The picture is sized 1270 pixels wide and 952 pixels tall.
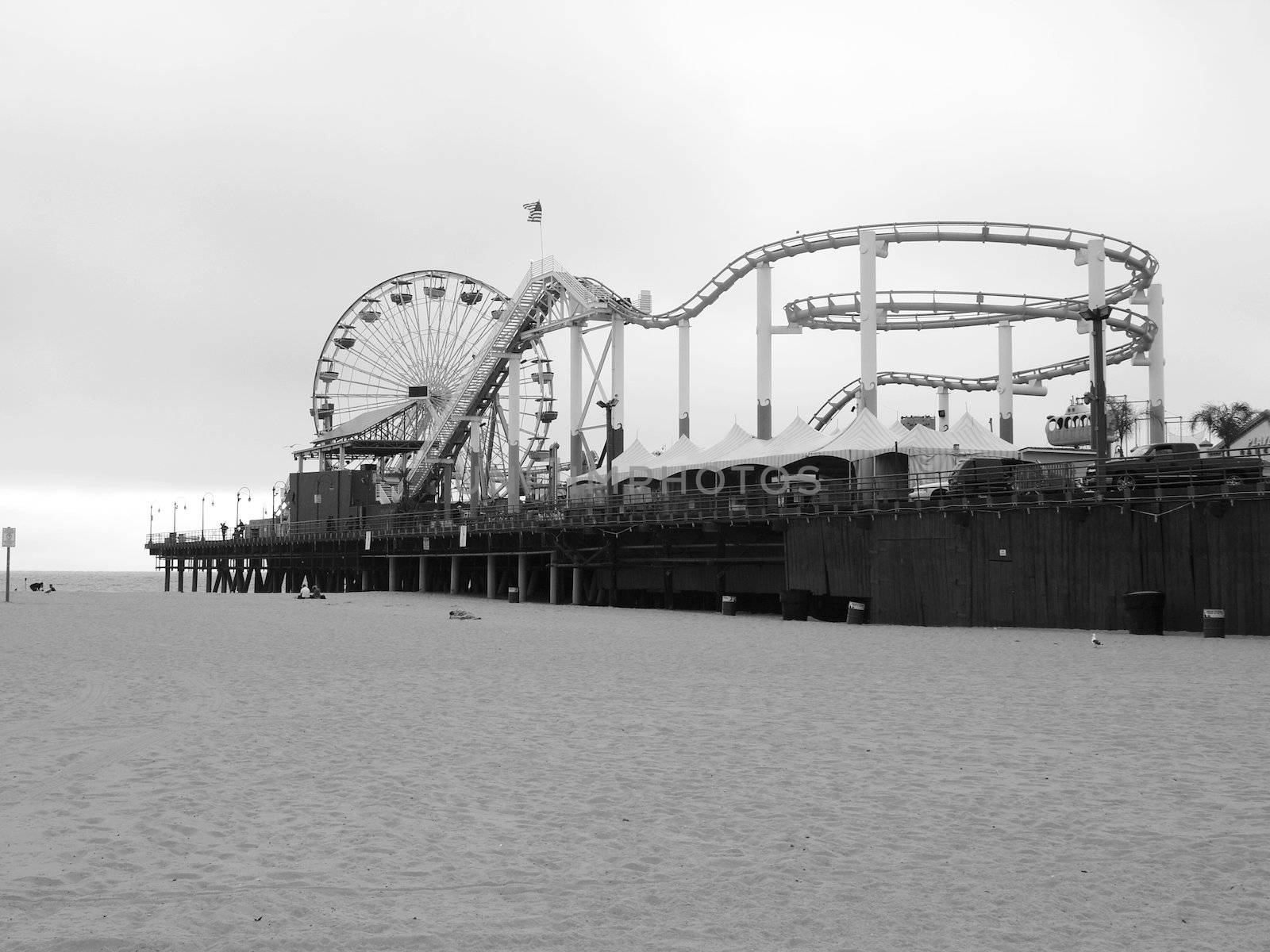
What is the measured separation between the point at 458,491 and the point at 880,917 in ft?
253

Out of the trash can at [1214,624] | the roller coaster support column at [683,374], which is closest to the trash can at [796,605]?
the trash can at [1214,624]

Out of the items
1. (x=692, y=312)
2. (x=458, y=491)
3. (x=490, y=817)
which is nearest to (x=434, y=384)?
(x=458, y=491)

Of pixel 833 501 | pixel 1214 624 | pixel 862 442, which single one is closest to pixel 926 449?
pixel 862 442

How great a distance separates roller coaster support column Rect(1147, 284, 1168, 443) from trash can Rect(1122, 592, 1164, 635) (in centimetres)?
2963

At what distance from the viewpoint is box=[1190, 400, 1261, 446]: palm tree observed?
71175mm

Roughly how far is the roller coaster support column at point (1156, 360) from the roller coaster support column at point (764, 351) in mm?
16453

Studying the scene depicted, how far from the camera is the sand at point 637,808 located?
6.05 m

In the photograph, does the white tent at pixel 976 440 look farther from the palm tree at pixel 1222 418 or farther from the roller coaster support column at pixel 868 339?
the palm tree at pixel 1222 418

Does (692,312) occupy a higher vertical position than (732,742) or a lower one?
higher

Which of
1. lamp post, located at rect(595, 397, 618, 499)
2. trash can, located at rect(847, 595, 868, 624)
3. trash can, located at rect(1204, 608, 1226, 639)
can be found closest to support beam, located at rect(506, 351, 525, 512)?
lamp post, located at rect(595, 397, 618, 499)

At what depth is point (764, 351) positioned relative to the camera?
46688 millimetres

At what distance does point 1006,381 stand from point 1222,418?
95.2 ft

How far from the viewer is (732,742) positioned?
11062mm

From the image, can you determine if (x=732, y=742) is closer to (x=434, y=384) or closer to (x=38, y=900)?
(x=38, y=900)
